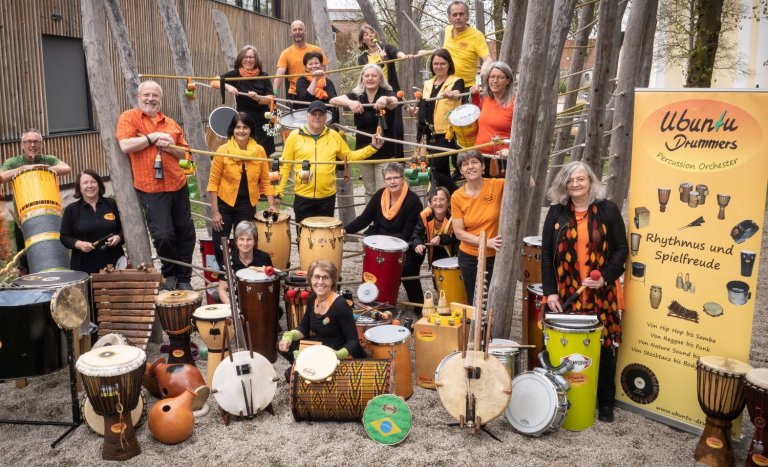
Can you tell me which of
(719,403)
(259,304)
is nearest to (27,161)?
(259,304)

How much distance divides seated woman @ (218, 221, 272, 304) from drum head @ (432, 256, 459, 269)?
1.38 metres

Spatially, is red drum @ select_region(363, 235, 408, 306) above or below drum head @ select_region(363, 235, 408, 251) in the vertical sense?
below

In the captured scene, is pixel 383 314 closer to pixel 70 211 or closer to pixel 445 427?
pixel 445 427

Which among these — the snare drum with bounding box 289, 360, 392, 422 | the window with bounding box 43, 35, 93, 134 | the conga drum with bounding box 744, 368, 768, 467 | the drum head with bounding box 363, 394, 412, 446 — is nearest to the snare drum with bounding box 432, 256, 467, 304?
the snare drum with bounding box 289, 360, 392, 422

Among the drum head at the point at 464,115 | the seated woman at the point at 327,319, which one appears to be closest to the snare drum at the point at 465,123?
the drum head at the point at 464,115

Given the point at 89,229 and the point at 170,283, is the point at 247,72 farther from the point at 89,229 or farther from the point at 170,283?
the point at 89,229

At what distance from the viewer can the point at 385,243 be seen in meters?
5.96

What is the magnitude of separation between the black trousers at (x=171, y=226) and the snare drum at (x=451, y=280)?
217 cm

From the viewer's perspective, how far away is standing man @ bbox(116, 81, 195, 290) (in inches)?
231

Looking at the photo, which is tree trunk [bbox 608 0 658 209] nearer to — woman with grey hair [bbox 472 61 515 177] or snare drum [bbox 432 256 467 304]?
woman with grey hair [bbox 472 61 515 177]

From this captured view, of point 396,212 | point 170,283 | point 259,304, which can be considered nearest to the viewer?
point 259,304

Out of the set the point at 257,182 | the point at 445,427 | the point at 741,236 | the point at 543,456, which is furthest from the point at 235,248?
the point at 741,236

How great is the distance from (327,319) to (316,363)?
0.43 m

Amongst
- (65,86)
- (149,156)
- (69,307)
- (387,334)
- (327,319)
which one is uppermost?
(65,86)
